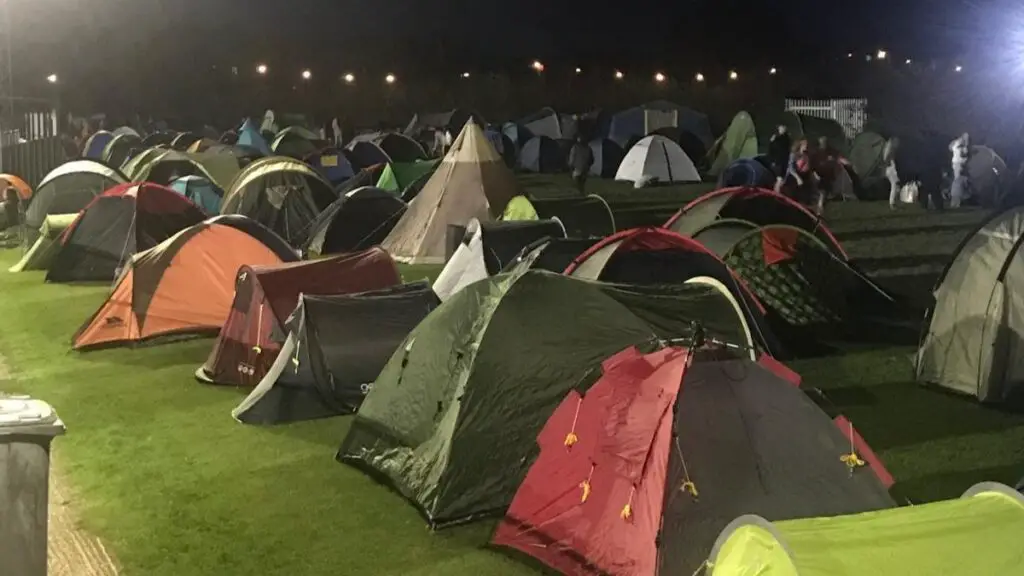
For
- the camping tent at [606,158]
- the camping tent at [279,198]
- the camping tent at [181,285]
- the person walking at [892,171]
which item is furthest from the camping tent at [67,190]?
the camping tent at [606,158]

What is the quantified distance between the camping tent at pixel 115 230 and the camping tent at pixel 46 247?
3.28 feet

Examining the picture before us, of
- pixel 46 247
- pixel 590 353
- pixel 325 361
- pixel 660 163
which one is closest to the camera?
pixel 590 353

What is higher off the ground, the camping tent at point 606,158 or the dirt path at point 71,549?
the camping tent at point 606,158

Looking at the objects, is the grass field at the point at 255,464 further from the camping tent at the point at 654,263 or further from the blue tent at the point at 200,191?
the blue tent at the point at 200,191

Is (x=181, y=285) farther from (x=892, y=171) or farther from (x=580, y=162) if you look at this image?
(x=580, y=162)

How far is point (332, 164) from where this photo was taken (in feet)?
84.0

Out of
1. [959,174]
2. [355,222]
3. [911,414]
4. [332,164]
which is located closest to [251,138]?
[332,164]

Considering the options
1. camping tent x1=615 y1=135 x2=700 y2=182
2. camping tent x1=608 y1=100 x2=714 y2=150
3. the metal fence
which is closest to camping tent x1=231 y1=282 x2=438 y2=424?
camping tent x1=615 y1=135 x2=700 y2=182

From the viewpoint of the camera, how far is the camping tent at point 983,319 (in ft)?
29.7

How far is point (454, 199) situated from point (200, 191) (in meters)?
5.73

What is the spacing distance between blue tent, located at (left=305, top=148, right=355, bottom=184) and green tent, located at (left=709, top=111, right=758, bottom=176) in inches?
428

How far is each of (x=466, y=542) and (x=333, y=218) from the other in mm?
11413

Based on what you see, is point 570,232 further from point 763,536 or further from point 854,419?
point 763,536

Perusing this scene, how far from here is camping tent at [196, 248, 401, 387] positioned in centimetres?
967
